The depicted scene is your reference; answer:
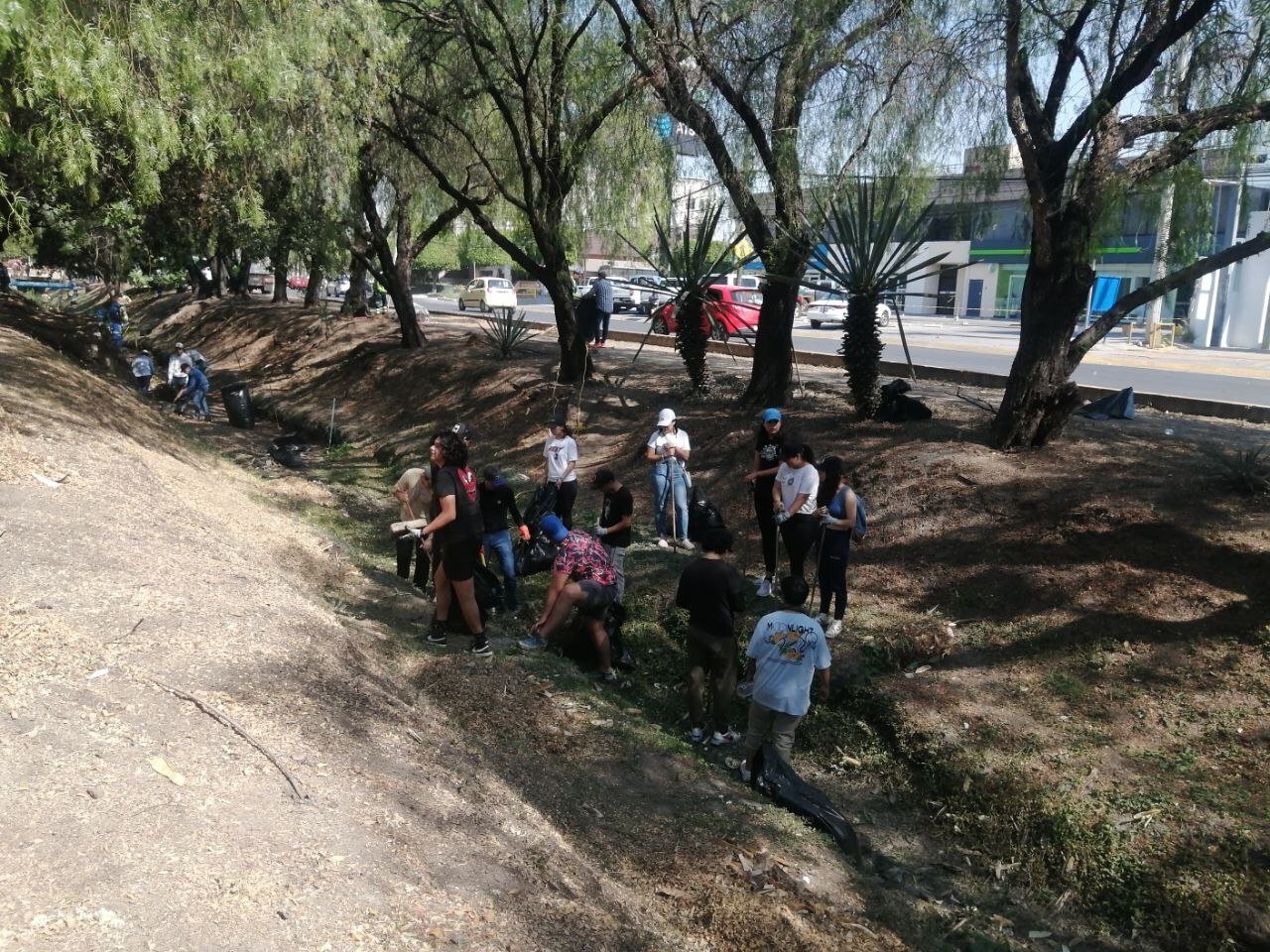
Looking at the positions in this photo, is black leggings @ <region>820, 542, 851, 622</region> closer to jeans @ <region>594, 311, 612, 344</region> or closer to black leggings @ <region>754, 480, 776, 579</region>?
black leggings @ <region>754, 480, 776, 579</region>

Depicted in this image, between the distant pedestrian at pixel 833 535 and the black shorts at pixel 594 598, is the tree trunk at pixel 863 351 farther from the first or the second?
the black shorts at pixel 594 598

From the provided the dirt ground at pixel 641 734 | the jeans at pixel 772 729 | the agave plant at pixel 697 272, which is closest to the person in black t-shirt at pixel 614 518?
the dirt ground at pixel 641 734

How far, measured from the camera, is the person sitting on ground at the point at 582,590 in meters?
7.46

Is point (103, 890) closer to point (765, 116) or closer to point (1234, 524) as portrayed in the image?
point (1234, 524)

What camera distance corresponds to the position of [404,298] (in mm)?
22219

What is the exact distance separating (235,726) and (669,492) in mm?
6216

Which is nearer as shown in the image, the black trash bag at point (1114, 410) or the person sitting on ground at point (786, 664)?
the person sitting on ground at point (786, 664)

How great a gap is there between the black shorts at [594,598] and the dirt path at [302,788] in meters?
0.63

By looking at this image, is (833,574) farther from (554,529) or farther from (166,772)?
(166,772)

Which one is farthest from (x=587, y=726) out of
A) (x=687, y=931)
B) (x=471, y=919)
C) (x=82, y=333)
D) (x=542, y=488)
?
(x=82, y=333)

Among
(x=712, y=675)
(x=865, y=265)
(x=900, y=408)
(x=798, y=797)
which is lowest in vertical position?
(x=798, y=797)

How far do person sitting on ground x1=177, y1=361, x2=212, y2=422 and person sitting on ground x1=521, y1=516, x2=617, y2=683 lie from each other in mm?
13137

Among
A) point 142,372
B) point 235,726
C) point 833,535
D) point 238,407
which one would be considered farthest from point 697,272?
point 142,372

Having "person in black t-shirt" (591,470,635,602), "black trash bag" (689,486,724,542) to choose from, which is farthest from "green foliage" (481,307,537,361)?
"person in black t-shirt" (591,470,635,602)
